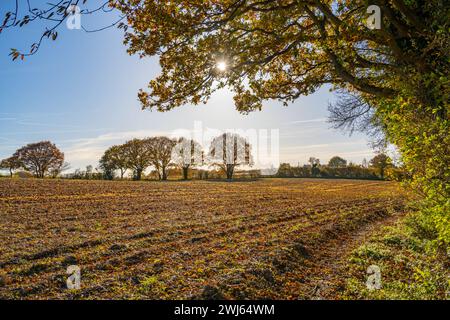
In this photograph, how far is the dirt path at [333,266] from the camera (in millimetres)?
6657

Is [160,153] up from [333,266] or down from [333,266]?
up

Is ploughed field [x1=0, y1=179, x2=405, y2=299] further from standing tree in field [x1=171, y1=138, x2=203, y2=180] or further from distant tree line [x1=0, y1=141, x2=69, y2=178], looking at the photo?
distant tree line [x1=0, y1=141, x2=69, y2=178]

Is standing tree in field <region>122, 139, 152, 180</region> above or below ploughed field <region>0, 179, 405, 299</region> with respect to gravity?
above

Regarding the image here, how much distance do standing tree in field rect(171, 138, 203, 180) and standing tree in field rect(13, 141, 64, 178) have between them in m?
30.0

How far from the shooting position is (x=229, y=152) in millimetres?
70812

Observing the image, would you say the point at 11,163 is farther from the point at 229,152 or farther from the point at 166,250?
the point at 166,250

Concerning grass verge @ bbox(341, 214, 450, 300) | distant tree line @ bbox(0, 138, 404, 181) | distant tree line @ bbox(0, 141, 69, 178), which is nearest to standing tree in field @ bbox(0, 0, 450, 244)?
grass verge @ bbox(341, 214, 450, 300)

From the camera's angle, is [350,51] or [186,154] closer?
[350,51]

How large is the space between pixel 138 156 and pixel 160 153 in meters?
4.58

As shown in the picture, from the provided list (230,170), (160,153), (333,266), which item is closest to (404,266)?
(333,266)

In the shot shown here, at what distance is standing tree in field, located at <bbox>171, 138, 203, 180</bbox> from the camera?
66.4 metres

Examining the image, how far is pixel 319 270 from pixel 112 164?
6255 cm

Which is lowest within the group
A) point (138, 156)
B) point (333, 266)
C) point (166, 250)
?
point (333, 266)

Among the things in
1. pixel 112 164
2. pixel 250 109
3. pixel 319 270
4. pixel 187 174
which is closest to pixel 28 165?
pixel 112 164
